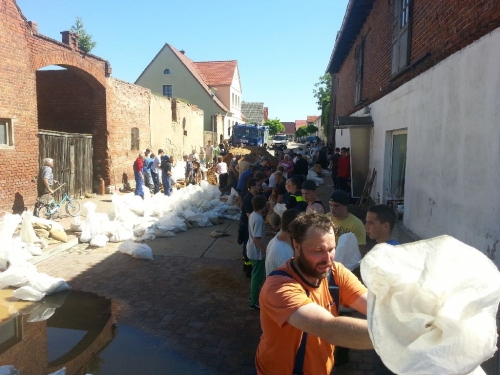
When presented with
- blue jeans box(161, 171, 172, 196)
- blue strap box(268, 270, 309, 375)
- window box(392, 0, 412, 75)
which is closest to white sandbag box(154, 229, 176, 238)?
blue jeans box(161, 171, 172, 196)

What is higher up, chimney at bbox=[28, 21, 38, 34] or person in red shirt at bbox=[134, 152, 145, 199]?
chimney at bbox=[28, 21, 38, 34]

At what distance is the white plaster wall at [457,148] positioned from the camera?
3.79 metres

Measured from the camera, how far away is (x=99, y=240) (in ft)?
28.5

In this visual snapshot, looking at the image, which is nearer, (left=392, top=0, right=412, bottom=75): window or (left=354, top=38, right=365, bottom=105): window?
(left=392, top=0, right=412, bottom=75): window

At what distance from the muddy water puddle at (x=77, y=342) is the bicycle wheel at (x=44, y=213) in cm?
503

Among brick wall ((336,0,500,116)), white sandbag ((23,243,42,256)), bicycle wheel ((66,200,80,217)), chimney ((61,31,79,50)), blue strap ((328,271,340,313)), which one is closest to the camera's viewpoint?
blue strap ((328,271,340,313))

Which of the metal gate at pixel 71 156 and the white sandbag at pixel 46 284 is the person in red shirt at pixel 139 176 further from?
the white sandbag at pixel 46 284

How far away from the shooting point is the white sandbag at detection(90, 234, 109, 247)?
860 cm

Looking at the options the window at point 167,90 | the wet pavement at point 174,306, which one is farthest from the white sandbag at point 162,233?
the window at point 167,90

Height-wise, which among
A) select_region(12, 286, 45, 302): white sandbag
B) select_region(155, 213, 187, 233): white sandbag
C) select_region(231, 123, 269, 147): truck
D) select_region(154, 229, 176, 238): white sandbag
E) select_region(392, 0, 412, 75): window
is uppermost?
select_region(392, 0, 412, 75): window

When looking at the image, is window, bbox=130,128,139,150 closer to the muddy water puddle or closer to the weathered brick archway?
the weathered brick archway

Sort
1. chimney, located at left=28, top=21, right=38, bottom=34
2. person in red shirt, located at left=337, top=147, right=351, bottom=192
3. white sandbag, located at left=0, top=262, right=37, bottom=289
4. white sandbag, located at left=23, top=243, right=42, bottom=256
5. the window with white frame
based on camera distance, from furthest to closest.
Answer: person in red shirt, located at left=337, top=147, right=351, bottom=192
chimney, located at left=28, top=21, right=38, bottom=34
the window with white frame
white sandbag, located at left=23, top=243, right=42, bottom=256
white sandbag, located at left=0, top=262, right=37, bottom=289

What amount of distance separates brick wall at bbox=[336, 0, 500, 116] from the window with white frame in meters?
9.35

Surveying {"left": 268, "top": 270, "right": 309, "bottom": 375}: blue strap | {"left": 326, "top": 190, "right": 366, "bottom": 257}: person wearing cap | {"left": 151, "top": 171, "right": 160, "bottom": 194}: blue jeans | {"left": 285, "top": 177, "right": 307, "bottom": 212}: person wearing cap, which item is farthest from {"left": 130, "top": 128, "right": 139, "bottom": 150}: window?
{"left": 268, "top": 270, "right": 309, "bottom": 375}: blue strap
